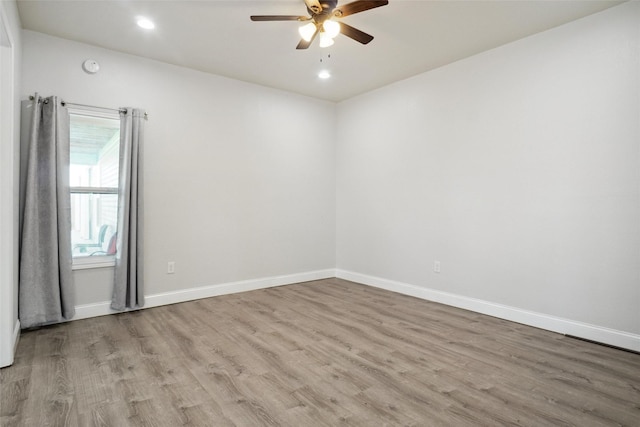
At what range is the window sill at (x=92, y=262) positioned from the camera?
3.57 m

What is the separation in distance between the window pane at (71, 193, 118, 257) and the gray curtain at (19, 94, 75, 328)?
10.0 inches

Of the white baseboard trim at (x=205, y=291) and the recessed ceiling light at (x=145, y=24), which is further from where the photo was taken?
the white baseboard trim at (x=205, y=291)

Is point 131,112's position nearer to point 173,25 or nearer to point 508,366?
point 173,25

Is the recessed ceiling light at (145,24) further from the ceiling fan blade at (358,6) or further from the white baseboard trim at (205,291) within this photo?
the white baseboard trim at (205,291)

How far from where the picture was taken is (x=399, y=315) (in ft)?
12.2

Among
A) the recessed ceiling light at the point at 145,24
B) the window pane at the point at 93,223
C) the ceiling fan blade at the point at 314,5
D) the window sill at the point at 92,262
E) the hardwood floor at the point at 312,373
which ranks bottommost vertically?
the hardwood floor at the point at 312,373

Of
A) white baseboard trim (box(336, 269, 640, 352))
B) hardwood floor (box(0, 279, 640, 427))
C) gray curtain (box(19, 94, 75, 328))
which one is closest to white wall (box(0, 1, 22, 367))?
hardwood floor (box(0, 279, 640, 427))

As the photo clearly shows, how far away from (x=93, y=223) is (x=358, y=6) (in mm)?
3337

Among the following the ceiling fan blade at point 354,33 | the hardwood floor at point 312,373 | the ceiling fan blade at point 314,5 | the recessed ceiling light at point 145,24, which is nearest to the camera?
the hardwood floor at point 312,373

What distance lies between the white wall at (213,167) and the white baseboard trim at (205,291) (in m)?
0.05

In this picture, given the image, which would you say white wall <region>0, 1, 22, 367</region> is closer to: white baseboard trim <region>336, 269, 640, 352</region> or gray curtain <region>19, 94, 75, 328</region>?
gray curtain <region>19, 94, 75, 328</region>

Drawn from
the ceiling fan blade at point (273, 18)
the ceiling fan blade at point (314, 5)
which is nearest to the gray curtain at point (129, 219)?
the ceiling fan blade at point (273, 18)

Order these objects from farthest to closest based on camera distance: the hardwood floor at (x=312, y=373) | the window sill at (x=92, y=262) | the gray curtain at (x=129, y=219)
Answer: the gray curtain at (x=129, y=219) < the window sill at (x=92, y=262) < the hardwood floor at (x=312, y=373)

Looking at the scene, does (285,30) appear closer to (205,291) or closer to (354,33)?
(354,33)
